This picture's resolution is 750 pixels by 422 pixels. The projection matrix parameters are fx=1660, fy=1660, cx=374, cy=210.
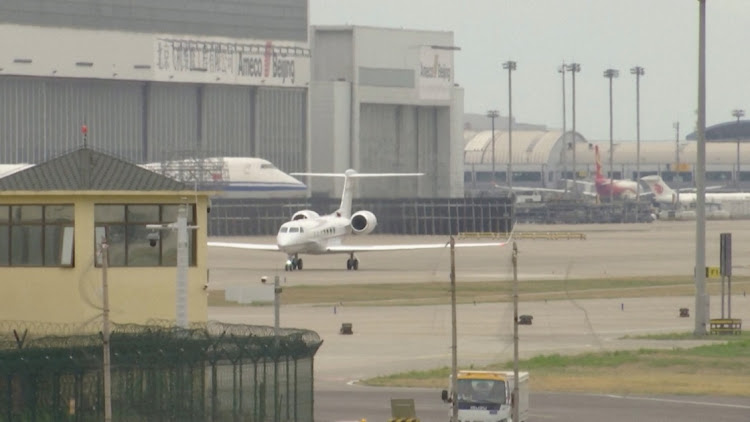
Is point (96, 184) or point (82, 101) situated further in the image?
point (82, 101)

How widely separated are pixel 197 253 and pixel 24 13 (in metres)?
125

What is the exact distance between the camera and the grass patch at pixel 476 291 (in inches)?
3228

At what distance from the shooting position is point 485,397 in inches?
1451

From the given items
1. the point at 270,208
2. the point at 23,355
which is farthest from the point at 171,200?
the point at 270,208

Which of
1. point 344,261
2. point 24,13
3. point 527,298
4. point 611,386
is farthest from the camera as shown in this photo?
point 24,13

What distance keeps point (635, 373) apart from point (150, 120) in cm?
13113

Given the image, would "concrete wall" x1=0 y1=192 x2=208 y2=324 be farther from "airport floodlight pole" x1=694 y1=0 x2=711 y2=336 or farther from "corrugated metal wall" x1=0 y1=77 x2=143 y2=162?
"corrugated metal wall" x1=0 y1=77 x2=143 y2=162

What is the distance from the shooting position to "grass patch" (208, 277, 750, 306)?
269ft

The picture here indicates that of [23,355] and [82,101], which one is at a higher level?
[82,101]

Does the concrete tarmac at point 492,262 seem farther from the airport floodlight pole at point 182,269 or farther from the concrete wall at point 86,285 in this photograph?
the airport floodlight pole at point 182,269

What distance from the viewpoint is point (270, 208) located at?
577 ft

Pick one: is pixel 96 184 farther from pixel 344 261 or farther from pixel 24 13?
pixel 24 13

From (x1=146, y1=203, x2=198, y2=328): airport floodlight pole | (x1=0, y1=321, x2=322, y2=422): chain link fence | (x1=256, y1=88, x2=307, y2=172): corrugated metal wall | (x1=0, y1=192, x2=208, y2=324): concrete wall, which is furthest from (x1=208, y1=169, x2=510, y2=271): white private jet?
(x1=256, y1=88, x2=307, y2=172): corrugated metal wall

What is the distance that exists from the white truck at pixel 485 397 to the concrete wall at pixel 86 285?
7206 mm
